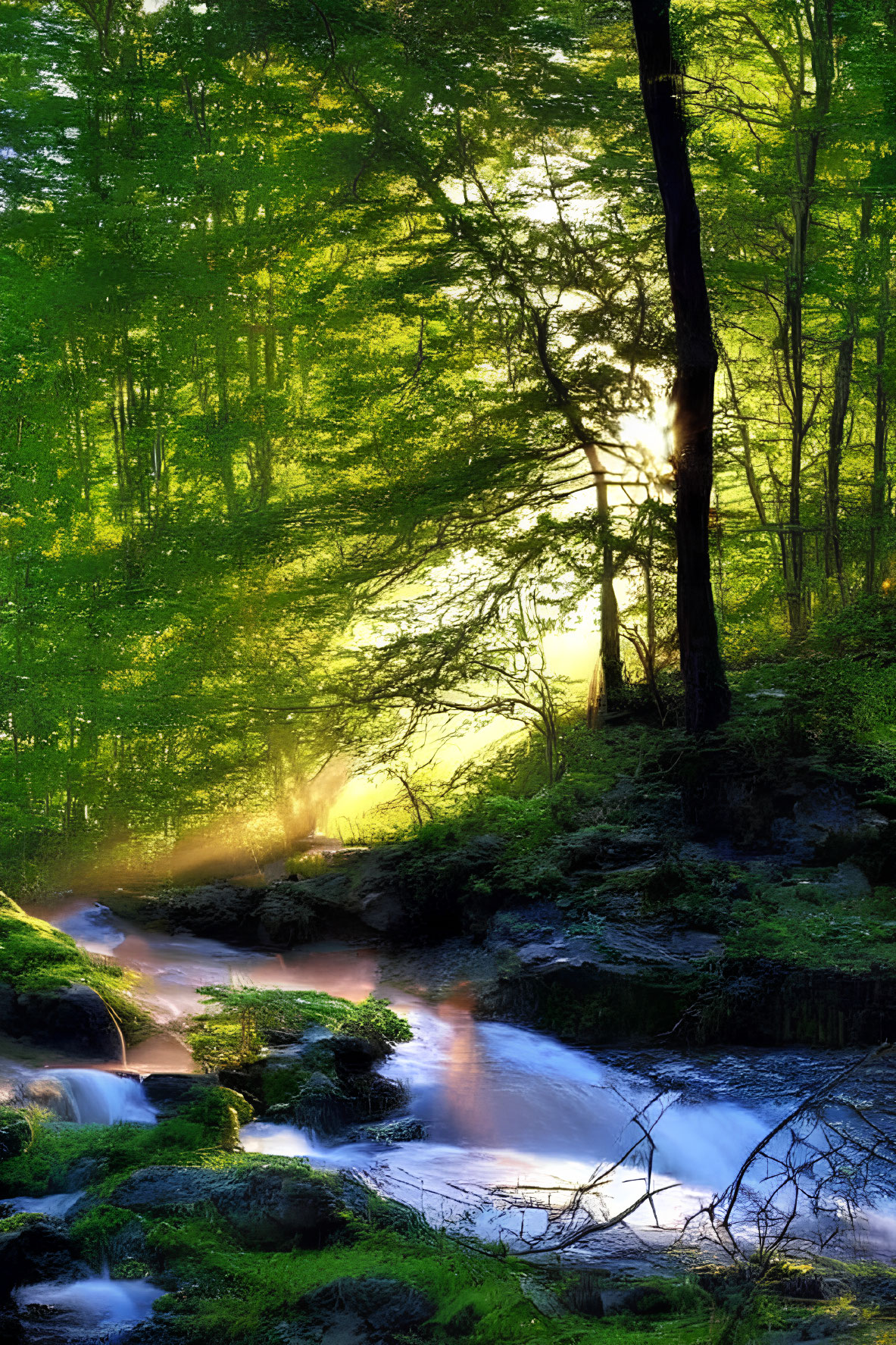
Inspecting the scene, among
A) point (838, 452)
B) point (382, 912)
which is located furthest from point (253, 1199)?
point (838, 452)

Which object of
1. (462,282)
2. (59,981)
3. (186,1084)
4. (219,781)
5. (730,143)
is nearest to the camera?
(186,1084)

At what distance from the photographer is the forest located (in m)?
5.10

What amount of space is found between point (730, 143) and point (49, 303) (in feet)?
34.0

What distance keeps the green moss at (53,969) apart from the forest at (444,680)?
0.06 metres

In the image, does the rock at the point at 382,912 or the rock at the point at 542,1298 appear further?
the rock at the point at 382,912

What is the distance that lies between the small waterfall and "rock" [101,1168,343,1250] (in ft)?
3.75

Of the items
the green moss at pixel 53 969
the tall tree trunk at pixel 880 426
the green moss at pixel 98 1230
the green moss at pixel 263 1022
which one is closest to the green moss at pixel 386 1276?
the green moss at pixel 98 1230

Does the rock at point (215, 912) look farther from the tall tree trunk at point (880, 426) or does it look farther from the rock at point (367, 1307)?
the tall tree trunk at point (880, 426)

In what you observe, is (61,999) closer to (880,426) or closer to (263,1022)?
(263,1022)

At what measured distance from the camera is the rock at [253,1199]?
4.80 meters

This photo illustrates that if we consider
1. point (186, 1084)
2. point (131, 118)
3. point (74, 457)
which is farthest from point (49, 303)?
point (186, 1084)

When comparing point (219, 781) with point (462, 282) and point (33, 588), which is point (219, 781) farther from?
point (462, 282)

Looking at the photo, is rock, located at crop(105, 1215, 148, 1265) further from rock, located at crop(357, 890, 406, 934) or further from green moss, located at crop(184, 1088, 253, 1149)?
rock, located at crop(357, 890, 406, 934)

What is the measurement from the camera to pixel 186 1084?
6.51 meters
